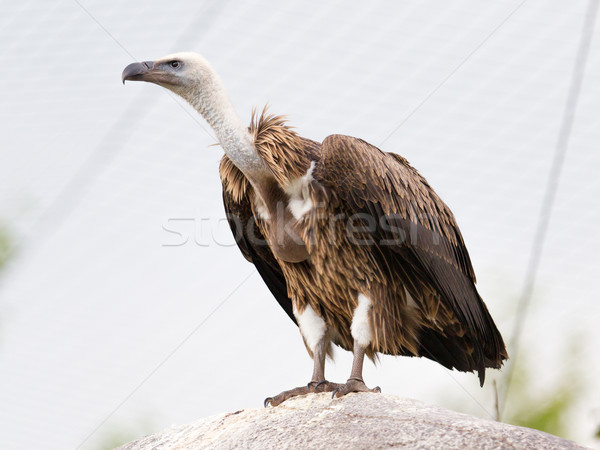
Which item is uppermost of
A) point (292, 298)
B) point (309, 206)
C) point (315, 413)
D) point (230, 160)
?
point (230, 160)

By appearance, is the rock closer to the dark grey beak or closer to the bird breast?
the bird breast

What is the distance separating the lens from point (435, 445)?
10.9 ft

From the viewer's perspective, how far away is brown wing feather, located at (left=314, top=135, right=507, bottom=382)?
4.30 metres

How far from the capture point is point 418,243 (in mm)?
4410

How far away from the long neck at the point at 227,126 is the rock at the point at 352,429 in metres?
1.25

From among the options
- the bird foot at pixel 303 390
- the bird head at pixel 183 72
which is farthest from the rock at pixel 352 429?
the bird head at pixel 183 72

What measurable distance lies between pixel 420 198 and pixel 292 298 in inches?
36.7

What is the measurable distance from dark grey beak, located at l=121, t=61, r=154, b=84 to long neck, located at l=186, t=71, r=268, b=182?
10.5 inches

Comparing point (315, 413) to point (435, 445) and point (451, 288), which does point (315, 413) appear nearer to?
point (435, 445)

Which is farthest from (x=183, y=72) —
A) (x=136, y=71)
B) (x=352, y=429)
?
(x=352, y=429)

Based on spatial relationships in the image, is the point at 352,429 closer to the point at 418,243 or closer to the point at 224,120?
the point at 418,243

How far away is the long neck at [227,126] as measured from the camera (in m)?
4.40

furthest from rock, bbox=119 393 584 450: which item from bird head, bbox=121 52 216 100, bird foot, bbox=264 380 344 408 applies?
bird head, bbox=121 52 216 100

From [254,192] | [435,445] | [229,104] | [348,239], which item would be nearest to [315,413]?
[435,445]
